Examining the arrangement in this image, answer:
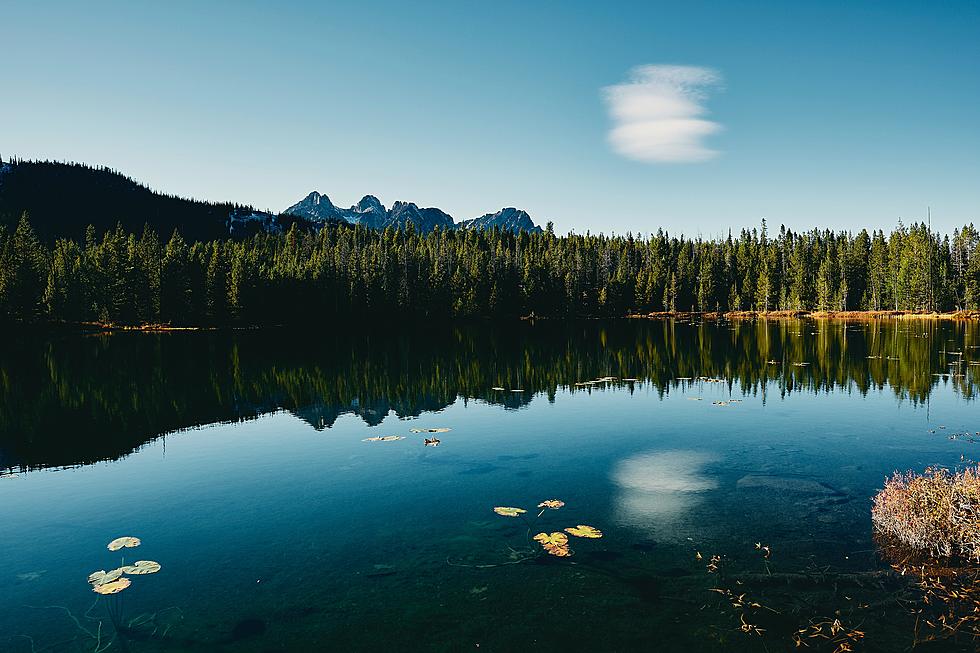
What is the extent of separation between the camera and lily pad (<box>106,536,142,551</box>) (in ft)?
56.0

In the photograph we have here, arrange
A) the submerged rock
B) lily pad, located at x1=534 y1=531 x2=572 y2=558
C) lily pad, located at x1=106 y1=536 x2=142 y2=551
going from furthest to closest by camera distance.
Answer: the submerged rock < lily pad, located at x1=106 y1=536 x2=142 y2=551 < lily pad, located at x1=534 y1=531 x2=572 y2=558

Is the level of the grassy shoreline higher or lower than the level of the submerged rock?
higher

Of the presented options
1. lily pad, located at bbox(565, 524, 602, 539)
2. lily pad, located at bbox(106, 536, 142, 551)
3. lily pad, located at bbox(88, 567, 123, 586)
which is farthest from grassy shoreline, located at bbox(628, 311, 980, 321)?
lily pad, located at bbox(88, 567, 123, 586)

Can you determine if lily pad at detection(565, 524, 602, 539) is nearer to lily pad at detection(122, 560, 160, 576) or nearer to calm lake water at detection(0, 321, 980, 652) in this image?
calm lake water at detection(0, 321, 980, 652)

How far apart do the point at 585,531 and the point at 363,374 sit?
41251mm

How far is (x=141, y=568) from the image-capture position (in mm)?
15562

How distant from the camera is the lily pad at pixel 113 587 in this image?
567 inches

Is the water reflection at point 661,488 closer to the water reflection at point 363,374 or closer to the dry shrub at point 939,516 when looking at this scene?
the dry shrub at point 939,516

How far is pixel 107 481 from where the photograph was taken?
78.4ft

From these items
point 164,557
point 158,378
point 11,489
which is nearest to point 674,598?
point 164,557

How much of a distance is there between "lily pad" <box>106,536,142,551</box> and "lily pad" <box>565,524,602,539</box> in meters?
13.1

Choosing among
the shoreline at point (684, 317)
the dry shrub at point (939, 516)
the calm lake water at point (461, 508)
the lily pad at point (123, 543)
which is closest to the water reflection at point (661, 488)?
the calm lake water at point (461, 508)

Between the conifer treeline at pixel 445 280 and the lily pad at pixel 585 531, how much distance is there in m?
121

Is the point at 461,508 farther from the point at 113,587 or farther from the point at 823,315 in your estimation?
the point at 823,315
